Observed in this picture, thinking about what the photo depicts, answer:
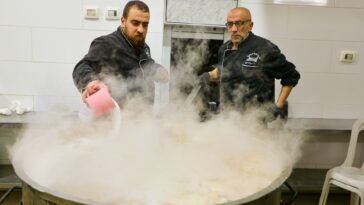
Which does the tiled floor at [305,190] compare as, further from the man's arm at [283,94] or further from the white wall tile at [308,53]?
the white wall tile at [308,53]

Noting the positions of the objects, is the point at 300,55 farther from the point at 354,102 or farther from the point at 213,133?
the point at 213,133

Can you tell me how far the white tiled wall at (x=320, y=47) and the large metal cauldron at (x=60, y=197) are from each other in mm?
1630

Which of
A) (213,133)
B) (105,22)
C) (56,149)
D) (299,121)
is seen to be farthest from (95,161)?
(299,121)

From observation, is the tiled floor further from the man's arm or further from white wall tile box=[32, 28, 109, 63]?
white wall tile box=[32, 28, 109, 63]

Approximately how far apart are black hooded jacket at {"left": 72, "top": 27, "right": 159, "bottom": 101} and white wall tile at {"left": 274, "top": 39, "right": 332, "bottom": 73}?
1.05 metres

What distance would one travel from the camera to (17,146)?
1.39 meters

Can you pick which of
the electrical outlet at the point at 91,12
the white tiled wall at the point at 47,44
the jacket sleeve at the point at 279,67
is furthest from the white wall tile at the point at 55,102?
the jacket sleeve at the point at 279,67

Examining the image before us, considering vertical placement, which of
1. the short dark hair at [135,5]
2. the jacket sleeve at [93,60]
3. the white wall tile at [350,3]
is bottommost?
the jacket sleeve at [93,60]

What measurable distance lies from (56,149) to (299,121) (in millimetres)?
1898

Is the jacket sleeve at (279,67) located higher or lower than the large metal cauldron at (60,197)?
higher

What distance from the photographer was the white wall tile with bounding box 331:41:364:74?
9.15 feet

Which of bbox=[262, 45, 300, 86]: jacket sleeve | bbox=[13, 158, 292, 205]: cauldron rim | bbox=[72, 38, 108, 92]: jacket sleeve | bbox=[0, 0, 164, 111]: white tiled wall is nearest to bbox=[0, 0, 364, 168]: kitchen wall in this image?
bbox=[0, 0, 164, 111]: white tiled wall

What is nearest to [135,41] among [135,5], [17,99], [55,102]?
[135,5]

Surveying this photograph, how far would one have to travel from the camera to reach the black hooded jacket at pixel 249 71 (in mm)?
2463
